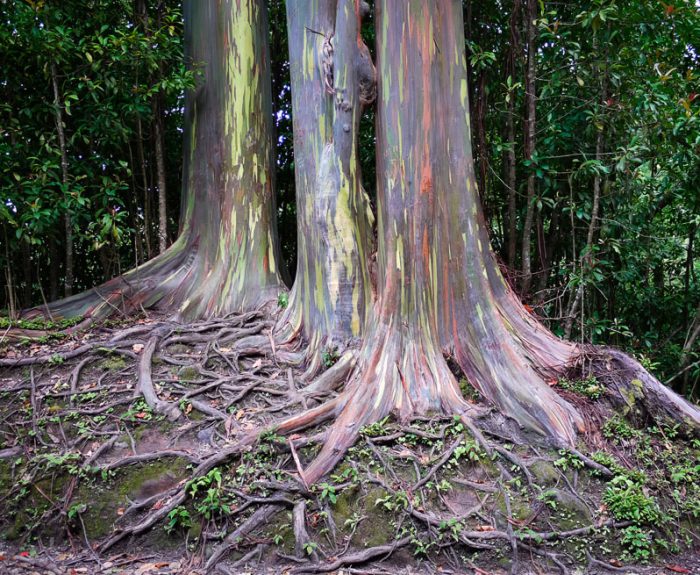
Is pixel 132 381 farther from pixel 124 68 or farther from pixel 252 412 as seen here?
pixel 124 68

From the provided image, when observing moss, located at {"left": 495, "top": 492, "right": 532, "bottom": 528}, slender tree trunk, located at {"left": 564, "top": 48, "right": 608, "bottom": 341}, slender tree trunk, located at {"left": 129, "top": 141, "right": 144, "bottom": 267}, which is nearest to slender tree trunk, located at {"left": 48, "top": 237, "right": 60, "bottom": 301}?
slender tree trunk, located at {"left": 129, "top": 141, "right": 144, "bottom": 267}

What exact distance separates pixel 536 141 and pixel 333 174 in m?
2.94

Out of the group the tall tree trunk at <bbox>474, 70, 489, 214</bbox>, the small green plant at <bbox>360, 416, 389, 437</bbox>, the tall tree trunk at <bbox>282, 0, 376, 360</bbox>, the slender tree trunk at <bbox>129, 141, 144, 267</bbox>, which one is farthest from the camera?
the slender tree trunk at <bbox>129, 141, 144, 267</bbox>

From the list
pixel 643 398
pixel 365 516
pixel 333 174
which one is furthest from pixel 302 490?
pixel 643 398

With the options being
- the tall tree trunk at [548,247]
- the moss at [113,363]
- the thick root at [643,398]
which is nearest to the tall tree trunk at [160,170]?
the moss at [113,363]

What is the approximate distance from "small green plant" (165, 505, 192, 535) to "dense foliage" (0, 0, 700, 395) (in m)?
3.74

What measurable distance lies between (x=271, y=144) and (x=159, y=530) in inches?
186

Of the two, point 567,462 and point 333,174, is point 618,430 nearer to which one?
point 567,462

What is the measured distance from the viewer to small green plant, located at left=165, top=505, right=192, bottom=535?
4.27m

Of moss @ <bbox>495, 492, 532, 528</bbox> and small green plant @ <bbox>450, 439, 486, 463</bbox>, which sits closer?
moss @ <bbox>495, 492, 532, 528</bbox>

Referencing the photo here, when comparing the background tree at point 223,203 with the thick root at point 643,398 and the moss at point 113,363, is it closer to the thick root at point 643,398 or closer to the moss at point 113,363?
the moss at point 113,363

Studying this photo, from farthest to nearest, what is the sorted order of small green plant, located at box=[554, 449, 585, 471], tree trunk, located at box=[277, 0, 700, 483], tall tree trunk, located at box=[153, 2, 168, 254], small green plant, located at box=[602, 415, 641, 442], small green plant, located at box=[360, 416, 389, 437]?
1. tall tree trunk, located at box=[153, 2, 168, 254]
2. tree trunk, located at box=[277, 0, 700, 483]
3. small green plant, located at box=[602, 415, 641, 442]
4. small green plant, located at box=[360, 416, 389, 437]
5. small green plant, located at box=[554, 449, 585, 471]

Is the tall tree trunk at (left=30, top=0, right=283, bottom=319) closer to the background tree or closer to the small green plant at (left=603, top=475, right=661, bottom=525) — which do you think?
the background tree

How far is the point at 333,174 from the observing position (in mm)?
5938
